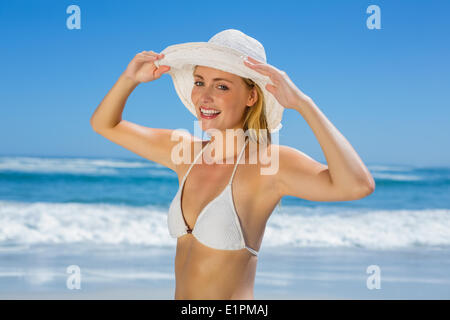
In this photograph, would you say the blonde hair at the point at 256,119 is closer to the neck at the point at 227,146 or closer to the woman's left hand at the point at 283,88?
the neck at the point at 227,146

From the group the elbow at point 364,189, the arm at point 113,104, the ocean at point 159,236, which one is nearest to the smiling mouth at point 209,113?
the arm at point 113,104

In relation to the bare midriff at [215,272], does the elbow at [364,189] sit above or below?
above

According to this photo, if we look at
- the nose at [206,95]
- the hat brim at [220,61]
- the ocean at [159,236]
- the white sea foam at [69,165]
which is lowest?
the ocean at [159,236]

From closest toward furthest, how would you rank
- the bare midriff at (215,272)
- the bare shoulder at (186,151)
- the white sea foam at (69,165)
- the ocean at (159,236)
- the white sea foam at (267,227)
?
the bare midriff at (215,272)
the bare shoulder at (186,151)
the ocean at (159,236)
the white sea foam at (267,227)
the white sea foam at (69,165)

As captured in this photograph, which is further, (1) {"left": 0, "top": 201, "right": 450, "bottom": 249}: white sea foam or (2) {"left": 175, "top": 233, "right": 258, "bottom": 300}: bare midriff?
(1) {"left": 0, "top": 201, "right": 450, "bottom": 249}: white sea foam

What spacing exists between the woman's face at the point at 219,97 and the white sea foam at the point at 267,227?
21.8 ft

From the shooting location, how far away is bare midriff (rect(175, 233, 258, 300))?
2.47 meters

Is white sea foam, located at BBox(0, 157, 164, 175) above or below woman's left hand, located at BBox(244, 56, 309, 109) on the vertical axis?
above

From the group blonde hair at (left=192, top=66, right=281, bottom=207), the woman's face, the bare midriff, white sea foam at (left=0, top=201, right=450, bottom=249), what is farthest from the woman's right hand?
white sea foam at (left=0, top=201, right=450, bottom=249)

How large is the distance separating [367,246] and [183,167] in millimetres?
7293

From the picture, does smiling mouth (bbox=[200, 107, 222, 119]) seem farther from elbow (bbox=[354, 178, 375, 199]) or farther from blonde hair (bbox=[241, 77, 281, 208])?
elbow (bbox=[354, 178, 375, 199])

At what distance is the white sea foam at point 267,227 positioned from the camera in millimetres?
9734

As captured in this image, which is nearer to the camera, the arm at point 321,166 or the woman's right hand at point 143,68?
the arm at point 321,166
